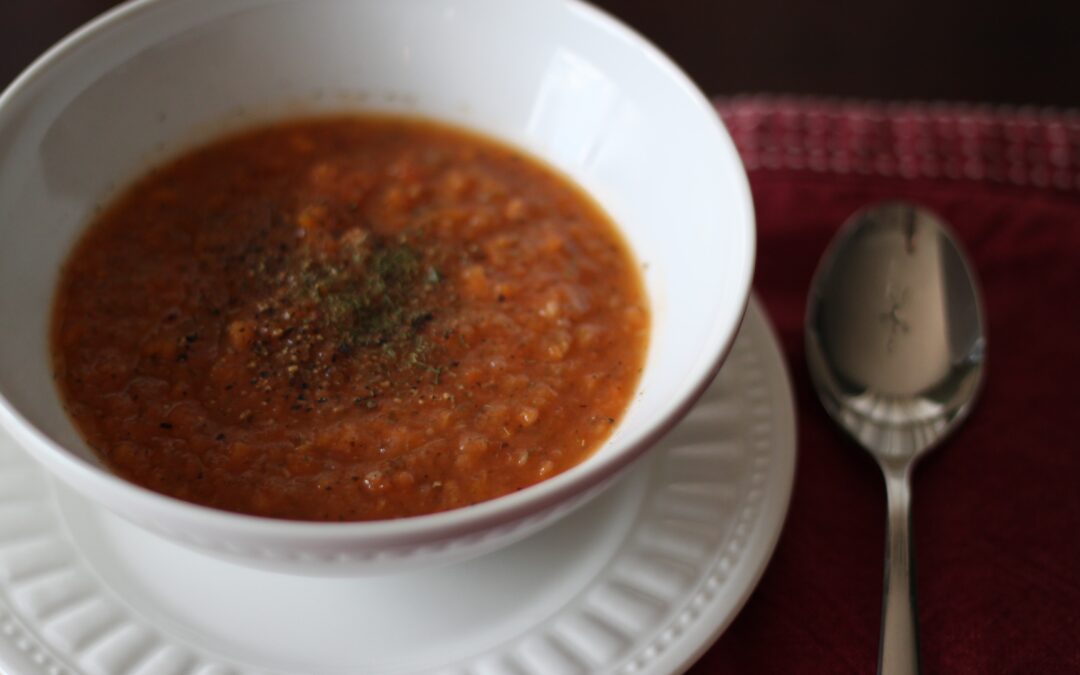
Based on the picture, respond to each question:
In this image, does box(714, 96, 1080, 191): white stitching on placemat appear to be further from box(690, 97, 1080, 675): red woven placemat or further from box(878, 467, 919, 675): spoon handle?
box(878, 467, 919, 675): spoon handle

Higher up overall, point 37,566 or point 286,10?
point 286,10

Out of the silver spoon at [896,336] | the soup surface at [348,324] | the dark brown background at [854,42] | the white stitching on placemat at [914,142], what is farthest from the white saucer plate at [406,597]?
the dark brown background at [854,42]

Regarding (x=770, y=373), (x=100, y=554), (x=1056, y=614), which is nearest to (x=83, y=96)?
(x=100, y=554)

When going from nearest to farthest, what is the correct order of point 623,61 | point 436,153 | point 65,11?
point 623,61 < point 436,153 < point 65,11

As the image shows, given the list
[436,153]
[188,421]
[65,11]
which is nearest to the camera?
[188,421]

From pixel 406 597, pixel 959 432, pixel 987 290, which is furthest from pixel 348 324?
pixel 987 290

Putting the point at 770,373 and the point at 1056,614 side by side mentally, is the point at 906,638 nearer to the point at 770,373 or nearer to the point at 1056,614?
the point at 1056,614

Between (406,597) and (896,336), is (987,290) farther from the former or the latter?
(406,597)

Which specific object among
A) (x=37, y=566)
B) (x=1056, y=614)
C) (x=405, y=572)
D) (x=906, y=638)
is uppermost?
(x=37, y=566)
